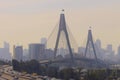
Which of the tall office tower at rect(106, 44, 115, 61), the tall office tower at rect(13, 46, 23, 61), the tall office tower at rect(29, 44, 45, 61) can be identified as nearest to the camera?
the tall office tower at rect(29, 44, 45, 61)

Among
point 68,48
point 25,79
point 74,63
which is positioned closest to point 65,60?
point 74,63

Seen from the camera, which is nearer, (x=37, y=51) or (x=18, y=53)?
(x=37, y=51)

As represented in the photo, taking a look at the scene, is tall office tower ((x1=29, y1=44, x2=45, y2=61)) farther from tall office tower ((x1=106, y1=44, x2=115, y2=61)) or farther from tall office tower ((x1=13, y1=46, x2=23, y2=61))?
tall office tower ((x1=106, y1=44, x2=115, y2=61))

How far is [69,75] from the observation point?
21.8 m

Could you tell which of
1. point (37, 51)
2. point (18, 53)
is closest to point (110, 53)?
point (18, 53)

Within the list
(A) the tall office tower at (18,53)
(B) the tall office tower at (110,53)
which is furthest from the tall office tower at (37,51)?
(B) the tall office tower at (110,53)

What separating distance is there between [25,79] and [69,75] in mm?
5174

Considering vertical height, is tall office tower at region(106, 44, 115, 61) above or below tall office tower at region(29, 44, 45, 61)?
below

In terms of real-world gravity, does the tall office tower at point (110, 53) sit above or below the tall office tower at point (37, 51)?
below

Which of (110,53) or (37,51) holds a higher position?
(37,51)

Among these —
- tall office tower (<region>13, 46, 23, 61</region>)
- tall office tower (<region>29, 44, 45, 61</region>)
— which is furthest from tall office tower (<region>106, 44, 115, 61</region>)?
tall office tower (<region>29, 44, 45, 61</region>)

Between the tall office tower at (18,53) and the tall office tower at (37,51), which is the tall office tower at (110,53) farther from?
the tall office tower at (37,51)

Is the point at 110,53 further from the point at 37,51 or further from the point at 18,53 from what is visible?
the point at 37,51

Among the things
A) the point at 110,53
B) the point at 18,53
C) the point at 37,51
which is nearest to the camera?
the point at 37,51
